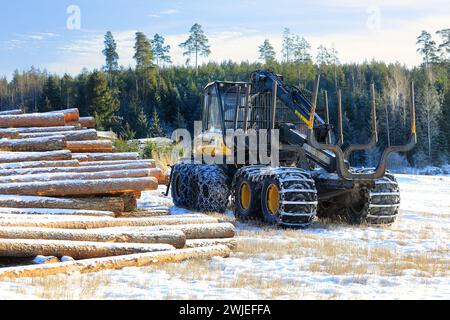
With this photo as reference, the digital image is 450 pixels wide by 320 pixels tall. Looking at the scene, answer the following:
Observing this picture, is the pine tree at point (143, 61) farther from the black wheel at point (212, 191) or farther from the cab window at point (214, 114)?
the black wheel at point (212, 191)

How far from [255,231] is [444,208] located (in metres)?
7.44

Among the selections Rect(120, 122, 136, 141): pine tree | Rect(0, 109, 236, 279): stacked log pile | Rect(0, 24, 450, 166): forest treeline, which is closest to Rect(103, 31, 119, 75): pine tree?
Rect(0, 24, 450, 166): forest treeline

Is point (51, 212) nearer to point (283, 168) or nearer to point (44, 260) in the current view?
point (44, 260)

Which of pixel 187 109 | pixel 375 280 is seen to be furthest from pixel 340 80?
pixel 375 280

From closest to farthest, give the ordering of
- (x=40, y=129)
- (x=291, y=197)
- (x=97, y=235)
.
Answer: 1. (x=97, y=235)
2. (x=291, y=197)
3. (x=40, y=129)

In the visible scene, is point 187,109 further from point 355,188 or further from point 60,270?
point 60,270

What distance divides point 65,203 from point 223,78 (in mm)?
65542

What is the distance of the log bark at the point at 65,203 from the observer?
426 inches

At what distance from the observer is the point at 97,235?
26.8ft

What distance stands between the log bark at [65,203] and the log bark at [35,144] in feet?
6.38

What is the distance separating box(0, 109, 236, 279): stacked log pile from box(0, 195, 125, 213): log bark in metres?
0.02

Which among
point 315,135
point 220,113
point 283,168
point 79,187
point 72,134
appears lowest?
point 79,187

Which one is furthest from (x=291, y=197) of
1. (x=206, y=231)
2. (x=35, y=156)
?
(x=35, y=156)

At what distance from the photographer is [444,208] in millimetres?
16188
